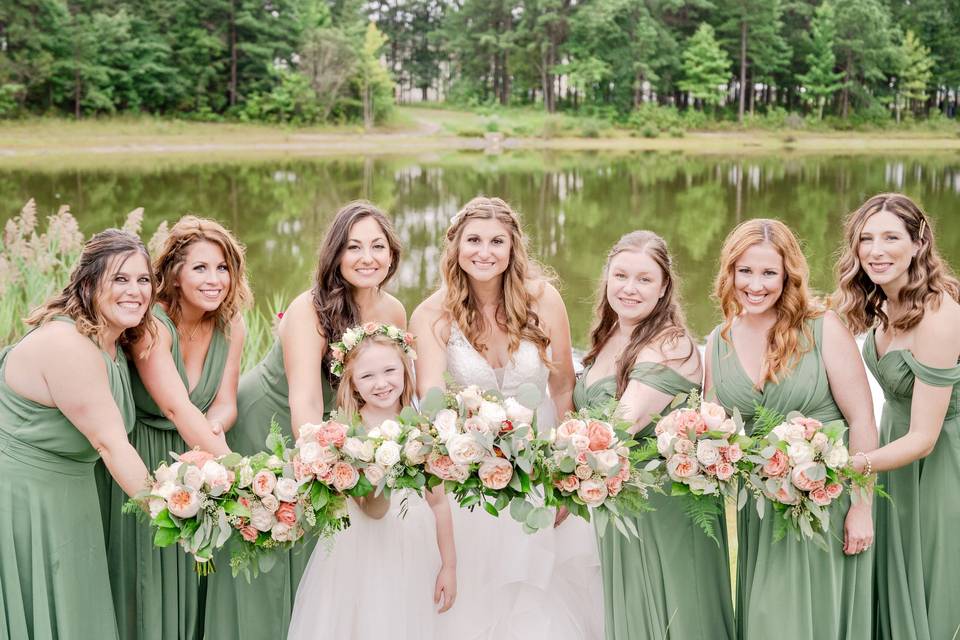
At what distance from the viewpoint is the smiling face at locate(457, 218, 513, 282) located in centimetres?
414

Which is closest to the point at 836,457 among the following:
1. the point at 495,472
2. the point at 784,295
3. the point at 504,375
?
the point at 784,295

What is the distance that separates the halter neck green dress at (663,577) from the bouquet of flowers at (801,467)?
51cm

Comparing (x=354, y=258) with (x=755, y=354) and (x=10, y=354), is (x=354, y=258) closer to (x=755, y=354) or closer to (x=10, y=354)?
(x=10, y=354)

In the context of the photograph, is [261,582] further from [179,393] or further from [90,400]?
[90,400]

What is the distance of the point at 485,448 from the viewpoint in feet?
9.98

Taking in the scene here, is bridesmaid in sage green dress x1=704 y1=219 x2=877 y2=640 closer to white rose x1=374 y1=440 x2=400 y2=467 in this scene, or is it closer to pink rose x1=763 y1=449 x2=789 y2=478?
pink rose x1=763 y1=449 x2=789 y2=478

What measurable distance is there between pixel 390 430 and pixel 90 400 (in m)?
1.06

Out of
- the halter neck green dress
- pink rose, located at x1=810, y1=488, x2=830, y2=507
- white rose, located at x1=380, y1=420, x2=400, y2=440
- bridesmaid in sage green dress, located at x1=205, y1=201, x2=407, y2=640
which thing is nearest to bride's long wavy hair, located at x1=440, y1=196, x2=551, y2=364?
bridesmaid in sage green dress, located at x1=205, y1=201, x2=407, y2=640

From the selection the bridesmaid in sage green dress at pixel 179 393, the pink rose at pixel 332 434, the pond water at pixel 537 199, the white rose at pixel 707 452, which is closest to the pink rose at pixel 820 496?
the white rose at pixel 707 452

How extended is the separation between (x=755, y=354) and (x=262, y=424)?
218cm

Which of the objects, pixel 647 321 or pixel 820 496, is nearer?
pixel 820 496

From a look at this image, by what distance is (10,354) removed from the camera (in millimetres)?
3223

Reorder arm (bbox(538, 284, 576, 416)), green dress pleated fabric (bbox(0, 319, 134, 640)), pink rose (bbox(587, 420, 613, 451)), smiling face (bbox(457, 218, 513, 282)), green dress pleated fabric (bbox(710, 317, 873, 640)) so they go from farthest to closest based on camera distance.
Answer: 1. arm (bbox(538, 284, 576, 416))
2. smiling face (bbox(457, 218, 513, 282))
3. green dress pleated fabric (bbox(710, 317, 873, 640))
4. green dress pleated fabric (bbox(0, 319, 134, 640))
5. pink rose (bbox(587, 420, 613, 451))

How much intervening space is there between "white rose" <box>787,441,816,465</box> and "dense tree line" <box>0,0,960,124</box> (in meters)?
48.2
